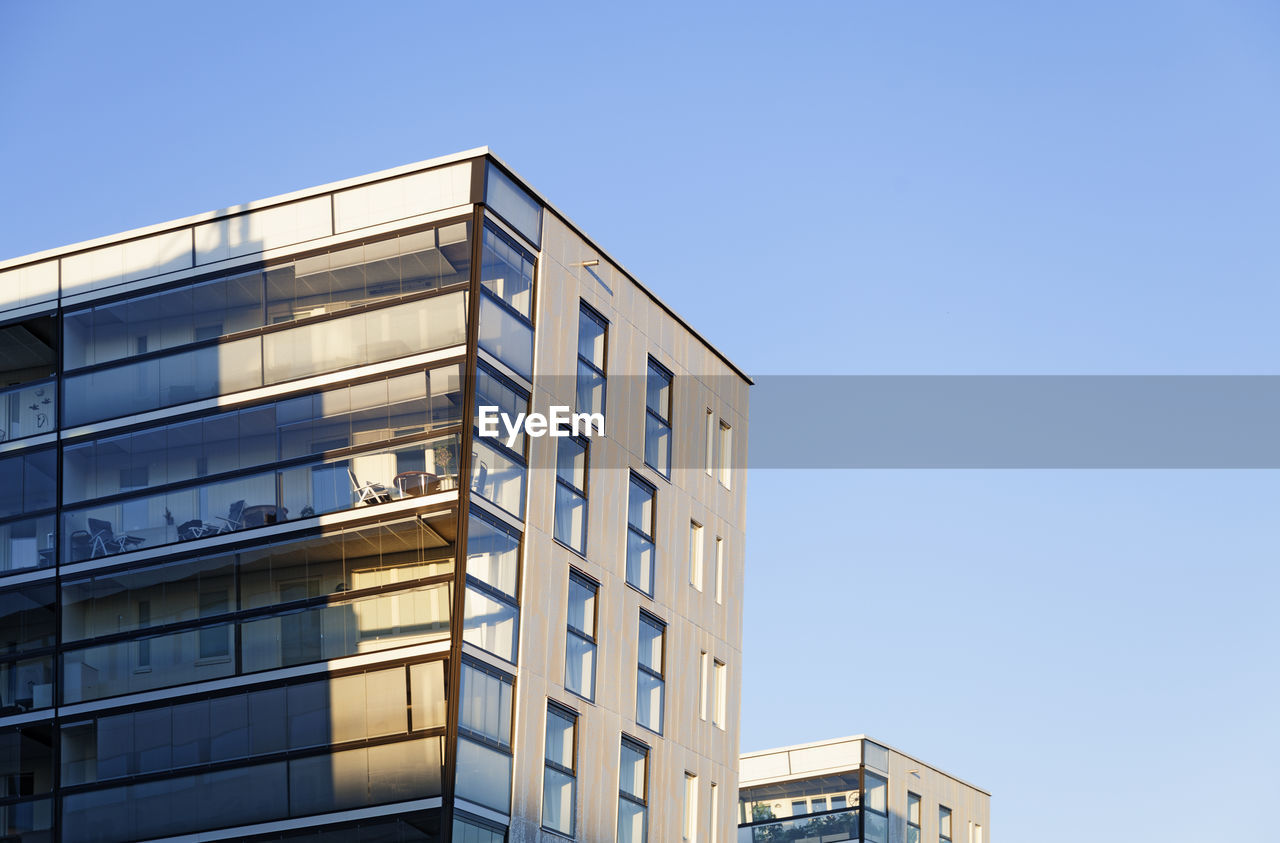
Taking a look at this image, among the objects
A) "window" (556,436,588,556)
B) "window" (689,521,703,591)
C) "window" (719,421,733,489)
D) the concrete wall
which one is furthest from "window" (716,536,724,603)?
"window" (556,436,588,556)

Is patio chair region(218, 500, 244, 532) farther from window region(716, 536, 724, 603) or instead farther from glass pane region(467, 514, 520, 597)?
window region(716, 536, 724, 603)

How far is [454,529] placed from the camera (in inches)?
1554

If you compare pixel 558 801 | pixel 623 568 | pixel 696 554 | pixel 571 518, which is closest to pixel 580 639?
pixel 623 568

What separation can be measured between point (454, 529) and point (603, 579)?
17.6ft

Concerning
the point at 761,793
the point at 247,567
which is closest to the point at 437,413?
the point at 247,567

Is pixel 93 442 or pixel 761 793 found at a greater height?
pixel 93 442

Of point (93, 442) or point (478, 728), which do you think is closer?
point (478, 728)

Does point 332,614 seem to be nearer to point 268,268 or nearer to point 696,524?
point 268,268

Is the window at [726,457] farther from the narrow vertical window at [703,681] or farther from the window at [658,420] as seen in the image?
the narrow vertical window at [703,681]

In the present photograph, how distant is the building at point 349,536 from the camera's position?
39250 millimetres

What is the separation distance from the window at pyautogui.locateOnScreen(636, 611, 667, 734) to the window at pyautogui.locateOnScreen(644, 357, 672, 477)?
13.4 feet

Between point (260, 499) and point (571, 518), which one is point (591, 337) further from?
point (260, 499)

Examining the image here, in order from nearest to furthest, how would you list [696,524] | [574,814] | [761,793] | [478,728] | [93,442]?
[478,728]
[574,814]
[93,442]
[696,524]
[761,793]

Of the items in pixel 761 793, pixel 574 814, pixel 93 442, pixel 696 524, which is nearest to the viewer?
pixel 574 814
